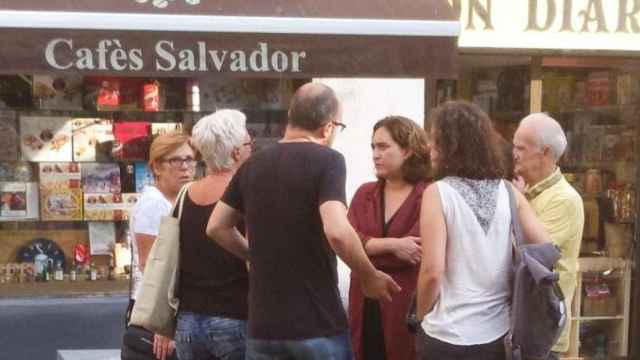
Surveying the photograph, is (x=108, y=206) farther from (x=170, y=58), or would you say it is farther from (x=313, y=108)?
(x=313, y=108)

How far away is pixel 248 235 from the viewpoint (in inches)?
116

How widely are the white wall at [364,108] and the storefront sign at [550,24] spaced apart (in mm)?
483

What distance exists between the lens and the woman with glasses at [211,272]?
3.19m

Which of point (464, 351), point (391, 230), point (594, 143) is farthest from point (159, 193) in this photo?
point (594, 143)

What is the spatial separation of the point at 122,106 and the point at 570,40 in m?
3.09

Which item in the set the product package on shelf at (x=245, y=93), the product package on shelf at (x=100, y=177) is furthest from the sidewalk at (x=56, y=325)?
the product package on shelf at (x=245, y=93)

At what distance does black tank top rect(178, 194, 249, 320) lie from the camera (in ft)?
10.4

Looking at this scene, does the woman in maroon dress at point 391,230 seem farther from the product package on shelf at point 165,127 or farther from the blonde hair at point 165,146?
the product package on shelf at point 165,127

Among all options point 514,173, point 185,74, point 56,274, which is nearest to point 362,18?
point 185,74

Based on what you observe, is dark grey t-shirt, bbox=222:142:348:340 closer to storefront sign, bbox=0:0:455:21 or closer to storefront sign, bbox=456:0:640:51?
storefront sign, bbox=0:0:455:21

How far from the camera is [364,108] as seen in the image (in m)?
5.67

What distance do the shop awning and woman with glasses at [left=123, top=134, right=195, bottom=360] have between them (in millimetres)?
930

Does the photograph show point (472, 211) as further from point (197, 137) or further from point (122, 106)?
point (122, 106)

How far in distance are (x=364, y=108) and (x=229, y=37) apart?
1405 millimetres
